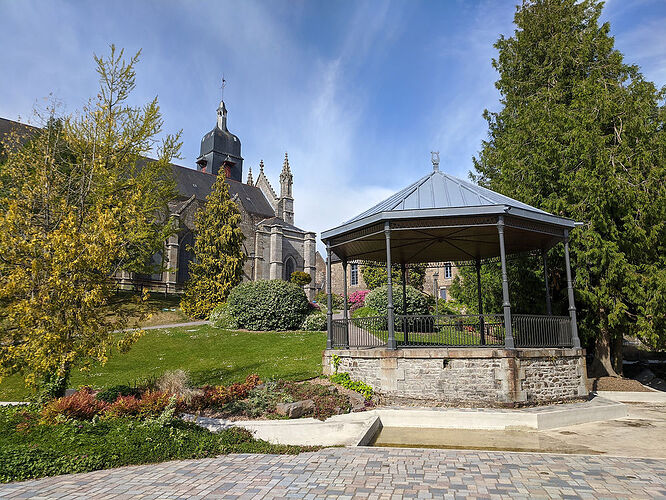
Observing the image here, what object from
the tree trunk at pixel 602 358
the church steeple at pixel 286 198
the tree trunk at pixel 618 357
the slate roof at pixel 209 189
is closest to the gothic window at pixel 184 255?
the slate roof at pixel 209 189

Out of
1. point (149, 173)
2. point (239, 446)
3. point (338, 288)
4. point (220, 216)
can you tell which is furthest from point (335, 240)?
point (338, 288)

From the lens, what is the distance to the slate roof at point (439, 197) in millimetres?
10550

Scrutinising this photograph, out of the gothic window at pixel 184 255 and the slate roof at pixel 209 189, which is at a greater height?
the slate roof at pixel 209 189

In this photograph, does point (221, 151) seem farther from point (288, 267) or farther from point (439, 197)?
point (439, 197)

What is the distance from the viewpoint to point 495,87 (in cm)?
1906

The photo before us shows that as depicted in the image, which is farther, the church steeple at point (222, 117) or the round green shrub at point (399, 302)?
the church steeple at point (222, 117)

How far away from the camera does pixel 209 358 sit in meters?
13.5

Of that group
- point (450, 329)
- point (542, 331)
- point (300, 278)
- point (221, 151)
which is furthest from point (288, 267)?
Answer: point (542, 331)

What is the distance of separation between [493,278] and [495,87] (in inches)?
351

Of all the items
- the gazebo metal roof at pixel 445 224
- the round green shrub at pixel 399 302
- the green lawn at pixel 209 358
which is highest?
the gazebo metal roof at pixel 445 224

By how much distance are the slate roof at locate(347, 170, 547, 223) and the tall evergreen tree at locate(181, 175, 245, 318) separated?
16275 mm

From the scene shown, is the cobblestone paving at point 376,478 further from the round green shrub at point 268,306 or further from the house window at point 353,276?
the house window at point 353,276

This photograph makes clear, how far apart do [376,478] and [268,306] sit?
14.9m

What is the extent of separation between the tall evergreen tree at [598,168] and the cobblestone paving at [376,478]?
317 inches
